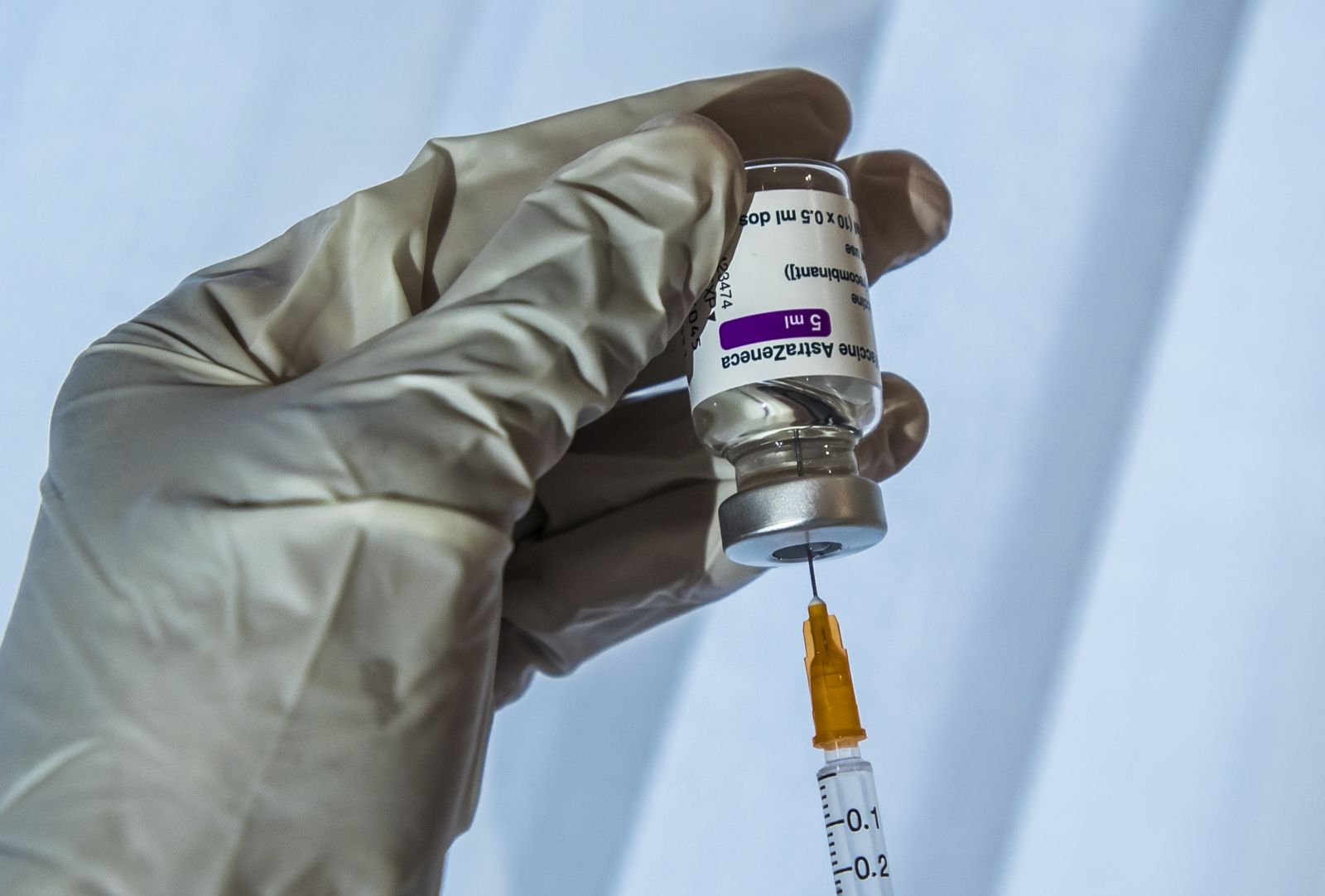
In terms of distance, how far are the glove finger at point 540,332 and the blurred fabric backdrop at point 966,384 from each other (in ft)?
1.72

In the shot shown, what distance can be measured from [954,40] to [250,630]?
39.7 inches

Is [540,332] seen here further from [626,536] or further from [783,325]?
[626,536]

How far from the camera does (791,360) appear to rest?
0.67 meters

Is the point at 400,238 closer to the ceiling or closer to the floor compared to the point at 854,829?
closer to the ceiling

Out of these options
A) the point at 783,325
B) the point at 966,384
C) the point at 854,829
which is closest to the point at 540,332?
the point at 783,325

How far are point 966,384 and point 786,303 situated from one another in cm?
57

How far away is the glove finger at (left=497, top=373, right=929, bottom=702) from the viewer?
0.91 meters

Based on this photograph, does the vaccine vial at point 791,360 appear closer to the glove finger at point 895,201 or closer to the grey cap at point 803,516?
the grey cap at point 803,516

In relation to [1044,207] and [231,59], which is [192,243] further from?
[1044,207]

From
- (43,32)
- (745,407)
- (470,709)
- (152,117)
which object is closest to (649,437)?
(745,407)

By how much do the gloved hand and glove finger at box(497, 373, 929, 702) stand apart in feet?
0.81

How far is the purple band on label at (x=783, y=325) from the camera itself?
67cm

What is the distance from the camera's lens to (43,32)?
1037 millimetres

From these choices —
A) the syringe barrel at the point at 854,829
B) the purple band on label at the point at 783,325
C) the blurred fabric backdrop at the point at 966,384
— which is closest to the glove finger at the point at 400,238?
the purple band on label at the point at 783,325
